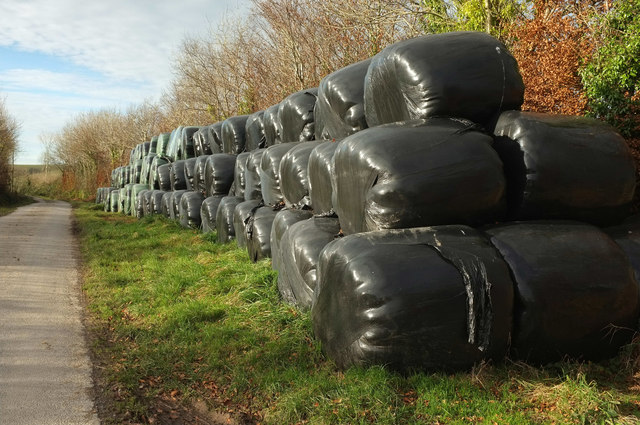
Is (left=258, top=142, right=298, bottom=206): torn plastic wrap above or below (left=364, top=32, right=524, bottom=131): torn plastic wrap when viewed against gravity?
below

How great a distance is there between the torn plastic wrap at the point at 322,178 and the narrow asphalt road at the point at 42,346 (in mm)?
2411

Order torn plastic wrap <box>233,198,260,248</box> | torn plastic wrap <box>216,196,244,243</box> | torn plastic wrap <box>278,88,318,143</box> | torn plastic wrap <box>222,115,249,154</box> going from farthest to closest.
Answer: torn plastic wrap <box>222,115,249,154</box>
torn plastic wrap <box>216,196,244,243</box>
torn plastic wrap <box>233,198,260,248</box>
torn plastic wrap <box>278,88,318,143</box>

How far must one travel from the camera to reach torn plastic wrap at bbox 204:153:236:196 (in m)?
10.7

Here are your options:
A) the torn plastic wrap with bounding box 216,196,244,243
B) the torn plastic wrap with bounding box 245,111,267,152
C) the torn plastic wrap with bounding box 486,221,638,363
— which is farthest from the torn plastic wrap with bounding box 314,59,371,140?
the torn plastic wrap with bounding box 245,111,267,152

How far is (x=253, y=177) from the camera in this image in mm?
8586

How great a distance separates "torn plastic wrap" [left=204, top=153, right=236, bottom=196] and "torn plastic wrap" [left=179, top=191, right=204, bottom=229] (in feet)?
3.95

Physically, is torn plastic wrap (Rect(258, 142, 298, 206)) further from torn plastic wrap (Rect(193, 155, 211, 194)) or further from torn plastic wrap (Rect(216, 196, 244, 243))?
torn plastic wrap (Rect(193, 155, 211, 194))

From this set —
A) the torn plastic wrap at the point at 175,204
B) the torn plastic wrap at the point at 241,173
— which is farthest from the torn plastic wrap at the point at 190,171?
the torn plastic wrap at the point at 241,173

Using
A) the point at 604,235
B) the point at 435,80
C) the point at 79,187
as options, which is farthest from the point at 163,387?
the point at 79,187

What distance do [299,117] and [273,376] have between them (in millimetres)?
4371

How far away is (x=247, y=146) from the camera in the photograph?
1048 centimetres

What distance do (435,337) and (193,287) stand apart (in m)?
3.92

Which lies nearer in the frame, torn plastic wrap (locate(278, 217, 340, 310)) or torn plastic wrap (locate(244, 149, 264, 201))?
torn plastic wrap (locate(278, 217, 340, 310))

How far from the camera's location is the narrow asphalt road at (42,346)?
3.54m
